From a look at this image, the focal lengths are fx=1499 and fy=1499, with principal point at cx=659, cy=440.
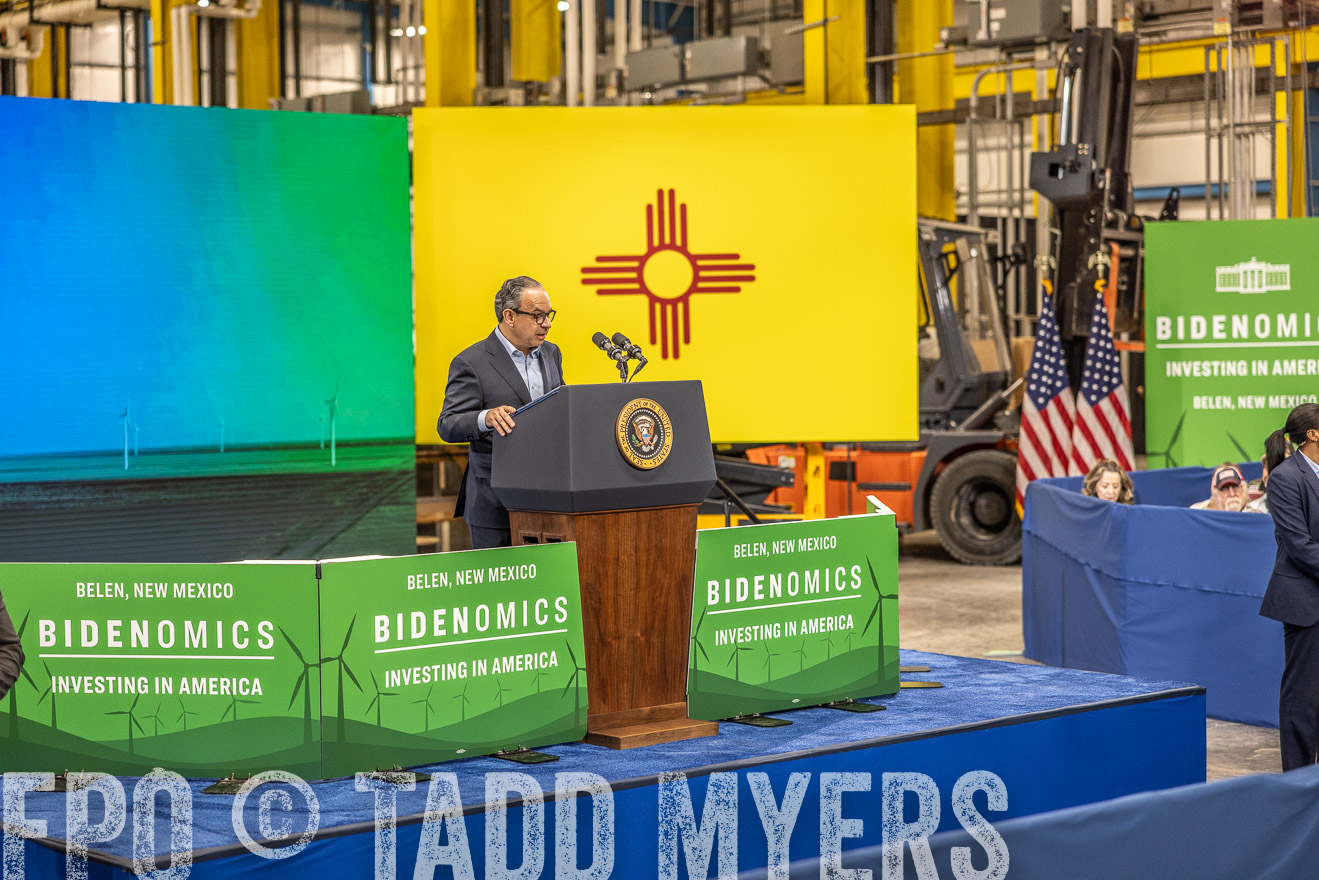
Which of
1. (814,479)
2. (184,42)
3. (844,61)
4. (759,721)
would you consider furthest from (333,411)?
(184,42)

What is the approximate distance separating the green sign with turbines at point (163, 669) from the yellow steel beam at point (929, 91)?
1382cm

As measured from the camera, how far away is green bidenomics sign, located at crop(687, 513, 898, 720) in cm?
456

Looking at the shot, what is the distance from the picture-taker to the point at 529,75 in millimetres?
16938

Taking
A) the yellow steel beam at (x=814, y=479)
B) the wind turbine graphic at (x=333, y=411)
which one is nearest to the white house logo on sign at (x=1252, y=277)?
the yellow steel beam at (x=814, y=479)

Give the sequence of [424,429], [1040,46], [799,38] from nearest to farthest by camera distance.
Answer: [424,429], [1040,46], [799,38]

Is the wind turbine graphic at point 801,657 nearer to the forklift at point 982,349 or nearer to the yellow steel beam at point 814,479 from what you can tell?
the yellow steel beam at point 814,479

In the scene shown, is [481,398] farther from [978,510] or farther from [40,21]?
[40,21]

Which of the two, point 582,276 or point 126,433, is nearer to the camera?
point 126,433

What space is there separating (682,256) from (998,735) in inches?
180

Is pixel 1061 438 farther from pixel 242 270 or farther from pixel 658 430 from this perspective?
pixel 658 430

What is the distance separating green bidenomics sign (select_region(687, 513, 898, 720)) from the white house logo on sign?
632 centimetres

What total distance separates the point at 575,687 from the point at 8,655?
161 centimetres

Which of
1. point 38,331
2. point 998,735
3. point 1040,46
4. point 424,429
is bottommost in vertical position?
point 998,735

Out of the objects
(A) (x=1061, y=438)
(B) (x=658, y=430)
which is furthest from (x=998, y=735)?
(A) (x=1061, y=438)
